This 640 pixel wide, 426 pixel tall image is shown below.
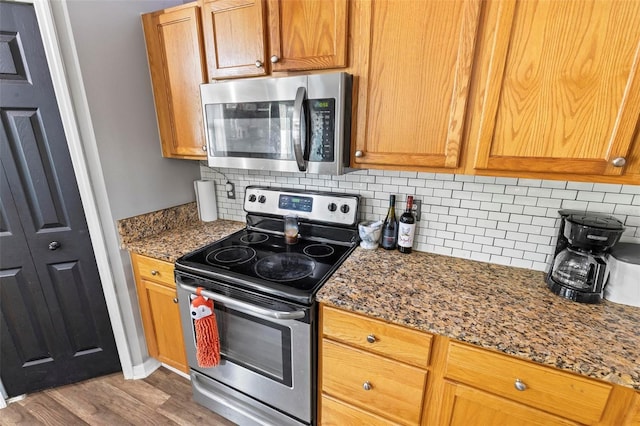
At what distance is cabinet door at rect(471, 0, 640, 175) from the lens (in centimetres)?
82

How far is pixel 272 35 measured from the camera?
1215 millimetres

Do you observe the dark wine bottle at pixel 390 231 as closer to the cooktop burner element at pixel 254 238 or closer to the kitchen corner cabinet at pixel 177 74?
the cooktop burner element at pixel 254 238

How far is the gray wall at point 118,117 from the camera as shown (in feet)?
4.43

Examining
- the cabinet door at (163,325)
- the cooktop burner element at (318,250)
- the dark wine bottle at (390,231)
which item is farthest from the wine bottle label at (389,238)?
the cabinet door at (163,325)

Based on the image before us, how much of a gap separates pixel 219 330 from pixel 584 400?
1.39 meters

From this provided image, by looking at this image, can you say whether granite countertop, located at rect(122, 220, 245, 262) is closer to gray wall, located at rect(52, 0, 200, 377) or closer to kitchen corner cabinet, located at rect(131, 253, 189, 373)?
kitchen corner cabinet, located at rect(131, 253, 189, 373)

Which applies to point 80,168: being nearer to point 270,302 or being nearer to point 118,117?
point 118,117

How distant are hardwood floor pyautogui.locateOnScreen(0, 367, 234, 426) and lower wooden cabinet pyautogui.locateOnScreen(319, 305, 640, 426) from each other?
2.95 ft

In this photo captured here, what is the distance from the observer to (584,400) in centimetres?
82

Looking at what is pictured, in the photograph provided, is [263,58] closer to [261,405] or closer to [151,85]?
[151,85]

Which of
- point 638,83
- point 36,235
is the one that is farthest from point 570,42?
point 36,235

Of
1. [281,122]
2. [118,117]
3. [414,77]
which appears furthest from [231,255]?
[414,77]

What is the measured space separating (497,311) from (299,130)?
1015 millimetres

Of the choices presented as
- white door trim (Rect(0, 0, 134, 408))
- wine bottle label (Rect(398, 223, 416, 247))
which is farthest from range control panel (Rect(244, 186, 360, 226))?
white door trim (Rect(0, 0, 134, 408))
